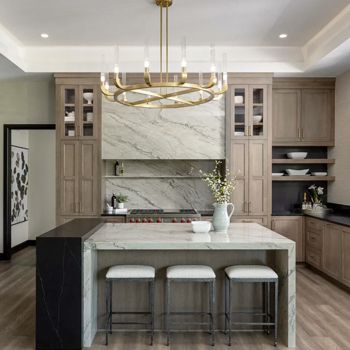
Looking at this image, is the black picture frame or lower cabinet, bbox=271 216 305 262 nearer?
lower cabinet, bbox=271 216 305 262

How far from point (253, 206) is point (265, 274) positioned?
2.67m

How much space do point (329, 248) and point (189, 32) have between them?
341 centimetres

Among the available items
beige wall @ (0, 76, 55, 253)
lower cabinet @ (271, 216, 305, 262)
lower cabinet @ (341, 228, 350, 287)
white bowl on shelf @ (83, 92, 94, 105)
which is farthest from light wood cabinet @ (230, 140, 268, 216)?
beige wall @ (0, 76, 55, 253)

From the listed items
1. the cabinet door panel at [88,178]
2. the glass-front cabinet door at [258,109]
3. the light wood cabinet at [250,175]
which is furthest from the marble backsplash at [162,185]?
the glass-front cabinet door at [258,109]

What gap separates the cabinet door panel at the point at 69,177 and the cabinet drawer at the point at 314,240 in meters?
3.52

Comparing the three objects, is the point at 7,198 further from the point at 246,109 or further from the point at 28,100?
the point at 246,109

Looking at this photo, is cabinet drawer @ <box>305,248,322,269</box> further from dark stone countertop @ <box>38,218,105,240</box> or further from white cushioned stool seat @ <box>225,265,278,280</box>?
dark stone countertop @ <box>38,218,105,240</box>

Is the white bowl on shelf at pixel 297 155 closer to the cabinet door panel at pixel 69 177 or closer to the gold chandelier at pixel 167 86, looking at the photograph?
the gold chandelier at pixel 167 86

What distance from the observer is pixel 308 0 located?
13.1 ft

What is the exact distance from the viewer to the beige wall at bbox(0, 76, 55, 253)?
6090mm

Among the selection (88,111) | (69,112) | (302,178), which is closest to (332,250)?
(302,178)

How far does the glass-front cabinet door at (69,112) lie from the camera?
5.64m

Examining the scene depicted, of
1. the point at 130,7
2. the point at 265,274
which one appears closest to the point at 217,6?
the point at 130,7

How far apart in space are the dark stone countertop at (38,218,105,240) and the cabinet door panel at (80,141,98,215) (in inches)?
68.2
